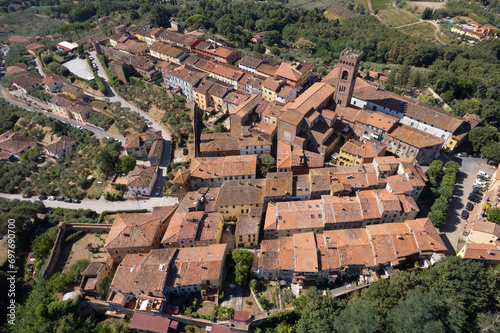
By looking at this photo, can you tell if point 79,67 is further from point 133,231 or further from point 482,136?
point 482,136

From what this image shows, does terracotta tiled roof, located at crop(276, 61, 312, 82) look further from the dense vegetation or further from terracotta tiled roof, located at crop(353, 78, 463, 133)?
the dense vegetation

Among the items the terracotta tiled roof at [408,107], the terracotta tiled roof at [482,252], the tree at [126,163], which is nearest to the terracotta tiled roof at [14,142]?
the tree at [126,163]

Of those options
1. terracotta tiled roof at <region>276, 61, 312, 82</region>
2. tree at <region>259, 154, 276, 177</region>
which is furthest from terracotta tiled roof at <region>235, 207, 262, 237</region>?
terracotta tiled roof at <region>276, 61, 312, 82</region>

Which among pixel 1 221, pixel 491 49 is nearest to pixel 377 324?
pixel 1 221

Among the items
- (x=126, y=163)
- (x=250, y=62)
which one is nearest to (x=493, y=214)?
(x=250, y=62)

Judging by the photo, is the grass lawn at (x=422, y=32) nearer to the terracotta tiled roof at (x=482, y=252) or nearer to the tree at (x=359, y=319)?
the terracotta tiled roof at (x=482, y=252)

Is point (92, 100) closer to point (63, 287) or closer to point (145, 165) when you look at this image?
point (145, 165)
